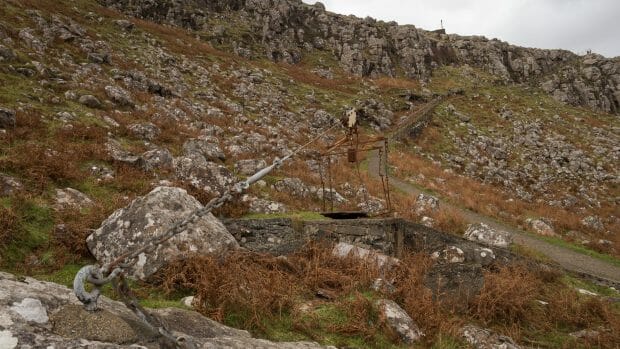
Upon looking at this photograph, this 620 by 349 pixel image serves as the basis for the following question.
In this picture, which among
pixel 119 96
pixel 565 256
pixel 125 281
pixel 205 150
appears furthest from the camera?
pixel 119 96

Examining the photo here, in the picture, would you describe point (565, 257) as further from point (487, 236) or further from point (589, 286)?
point (487, 236)

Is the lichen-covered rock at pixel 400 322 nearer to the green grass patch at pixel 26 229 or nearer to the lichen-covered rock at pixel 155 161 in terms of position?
the green grass patch at pixel 26 229

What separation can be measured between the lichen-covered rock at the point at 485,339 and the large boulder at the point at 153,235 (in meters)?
4.67

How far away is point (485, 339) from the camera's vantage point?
22.6 ft

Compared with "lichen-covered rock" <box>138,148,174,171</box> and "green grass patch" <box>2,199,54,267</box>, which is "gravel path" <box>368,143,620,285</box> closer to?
"lichen-covered rock" <box>138,148,174,171</box>

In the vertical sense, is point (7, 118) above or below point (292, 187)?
above

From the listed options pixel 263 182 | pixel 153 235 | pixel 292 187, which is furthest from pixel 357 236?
pixel 263 182

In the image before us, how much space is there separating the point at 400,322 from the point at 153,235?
15.0ft

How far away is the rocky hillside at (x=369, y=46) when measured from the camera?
47344mm

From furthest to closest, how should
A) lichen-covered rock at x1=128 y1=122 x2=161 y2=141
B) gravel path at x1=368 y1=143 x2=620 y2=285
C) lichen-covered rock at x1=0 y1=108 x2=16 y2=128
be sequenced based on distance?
lichen-covered rock at x1=128 y1=122 x2=161 y2=141 → gravel path at x1=368 y1=143 x2=620 y2=285 → lichen-covered rock at x1=0 y1=108 x2=16 y2=128

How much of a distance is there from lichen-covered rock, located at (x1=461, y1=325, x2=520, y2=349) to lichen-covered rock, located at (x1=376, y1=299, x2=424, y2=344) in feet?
3.09

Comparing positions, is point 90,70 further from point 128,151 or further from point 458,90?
point 458,90

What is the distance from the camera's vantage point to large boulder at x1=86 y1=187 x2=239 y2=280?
673cm

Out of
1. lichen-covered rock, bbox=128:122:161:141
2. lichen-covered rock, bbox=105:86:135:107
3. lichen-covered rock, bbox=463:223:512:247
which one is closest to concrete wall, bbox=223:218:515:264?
lichen-covered rock, bbox=463:223:512:247
